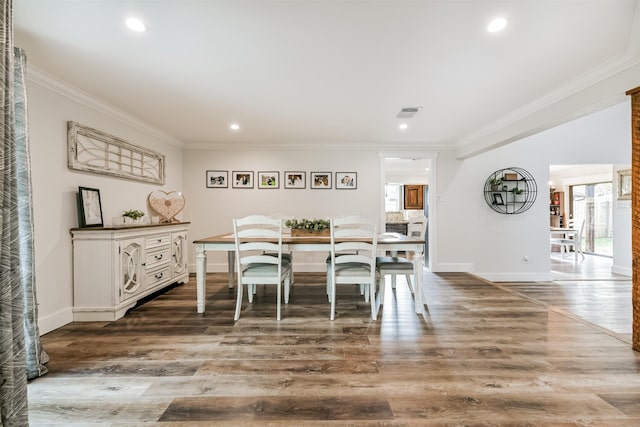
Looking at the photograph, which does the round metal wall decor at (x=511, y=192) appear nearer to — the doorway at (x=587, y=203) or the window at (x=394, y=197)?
the doorway at (x=587, y=203)

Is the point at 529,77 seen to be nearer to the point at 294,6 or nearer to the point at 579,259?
the point at 294,6

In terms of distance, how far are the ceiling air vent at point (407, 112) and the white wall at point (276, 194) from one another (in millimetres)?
1548

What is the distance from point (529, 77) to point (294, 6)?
220 cm

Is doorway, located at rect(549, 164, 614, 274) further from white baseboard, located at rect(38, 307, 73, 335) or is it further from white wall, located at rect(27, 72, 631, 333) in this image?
white baseboard, located at rect(38, 307, 73, 335)

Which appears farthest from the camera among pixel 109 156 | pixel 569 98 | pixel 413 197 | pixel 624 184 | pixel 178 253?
pixel 413 197

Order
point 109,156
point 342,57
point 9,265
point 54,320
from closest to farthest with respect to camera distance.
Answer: point 9,265, point 342,57, point 54,320, point 109,156

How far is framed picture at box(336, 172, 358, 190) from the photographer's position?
16.5ft

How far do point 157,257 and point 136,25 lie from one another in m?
2.54

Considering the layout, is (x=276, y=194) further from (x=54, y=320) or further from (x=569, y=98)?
(x=569, y=98)

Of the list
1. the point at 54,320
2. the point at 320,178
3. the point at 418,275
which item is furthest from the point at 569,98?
the point at 54,320

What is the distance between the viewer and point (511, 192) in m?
4.91

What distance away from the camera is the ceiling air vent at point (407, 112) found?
10.6 feet

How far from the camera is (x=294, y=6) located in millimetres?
1625

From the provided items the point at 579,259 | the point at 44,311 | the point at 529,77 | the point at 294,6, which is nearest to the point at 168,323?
the point at 44,311
